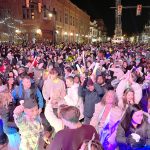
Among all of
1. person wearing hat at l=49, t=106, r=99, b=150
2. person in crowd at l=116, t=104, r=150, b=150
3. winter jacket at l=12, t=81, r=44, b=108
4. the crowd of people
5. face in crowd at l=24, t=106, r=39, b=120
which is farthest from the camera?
winter jacket at l=12, t=81, r=44, b=108

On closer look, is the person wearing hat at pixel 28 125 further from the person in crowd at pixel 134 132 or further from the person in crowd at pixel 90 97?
the person in crowd at pixel 90 97

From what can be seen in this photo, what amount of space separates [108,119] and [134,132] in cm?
88

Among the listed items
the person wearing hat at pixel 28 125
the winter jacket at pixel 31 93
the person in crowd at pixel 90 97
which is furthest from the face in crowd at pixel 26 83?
the person wearing hat at pixel 28 125

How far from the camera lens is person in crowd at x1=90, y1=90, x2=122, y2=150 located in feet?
19.2

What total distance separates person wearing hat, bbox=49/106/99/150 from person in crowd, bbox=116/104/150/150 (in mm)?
985

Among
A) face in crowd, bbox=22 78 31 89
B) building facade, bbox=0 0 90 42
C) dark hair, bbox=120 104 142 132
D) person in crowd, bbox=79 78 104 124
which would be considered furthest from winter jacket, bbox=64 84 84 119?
building facade, bbox=0 0 90 42

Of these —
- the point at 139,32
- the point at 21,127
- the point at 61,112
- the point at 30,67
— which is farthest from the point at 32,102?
the point at 139,32

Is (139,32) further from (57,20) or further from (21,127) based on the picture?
(21,127)

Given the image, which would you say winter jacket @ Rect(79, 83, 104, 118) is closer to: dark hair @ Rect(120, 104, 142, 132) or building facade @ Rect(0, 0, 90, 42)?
dark hair @ Rect(120, 104, 142, 132)

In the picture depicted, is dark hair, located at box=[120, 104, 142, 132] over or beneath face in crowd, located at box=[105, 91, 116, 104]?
beneath

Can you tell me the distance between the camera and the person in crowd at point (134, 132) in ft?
17.0

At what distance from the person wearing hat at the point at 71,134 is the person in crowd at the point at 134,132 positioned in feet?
3.23

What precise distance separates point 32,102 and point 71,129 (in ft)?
4.50

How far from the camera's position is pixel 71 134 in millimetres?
4254
